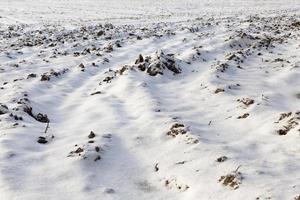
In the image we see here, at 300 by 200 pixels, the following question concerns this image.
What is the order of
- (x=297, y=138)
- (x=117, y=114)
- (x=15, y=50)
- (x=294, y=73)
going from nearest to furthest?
(x=297, y=138) → (x=117, y=114) → (x=294, y=73) → (x=15, y=50)

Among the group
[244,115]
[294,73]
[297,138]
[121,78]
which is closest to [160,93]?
[121,78]

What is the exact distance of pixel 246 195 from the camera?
5559mm

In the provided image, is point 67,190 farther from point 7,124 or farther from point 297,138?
point 297,138

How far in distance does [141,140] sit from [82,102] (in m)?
2.91

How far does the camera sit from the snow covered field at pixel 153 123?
6164 mm

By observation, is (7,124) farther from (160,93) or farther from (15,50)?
(15,50)

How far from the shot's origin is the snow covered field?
616 cm

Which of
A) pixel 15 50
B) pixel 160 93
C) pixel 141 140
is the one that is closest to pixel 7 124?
pixel 141 140

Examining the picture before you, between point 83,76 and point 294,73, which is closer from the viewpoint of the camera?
point 294,73

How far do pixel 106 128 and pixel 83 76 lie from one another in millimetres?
4821

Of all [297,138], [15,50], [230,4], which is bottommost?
[230,4]

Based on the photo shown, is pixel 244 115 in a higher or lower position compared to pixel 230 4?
higher

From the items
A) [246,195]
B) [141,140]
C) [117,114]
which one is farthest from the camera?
[117,114]

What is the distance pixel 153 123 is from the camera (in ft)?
27.9
